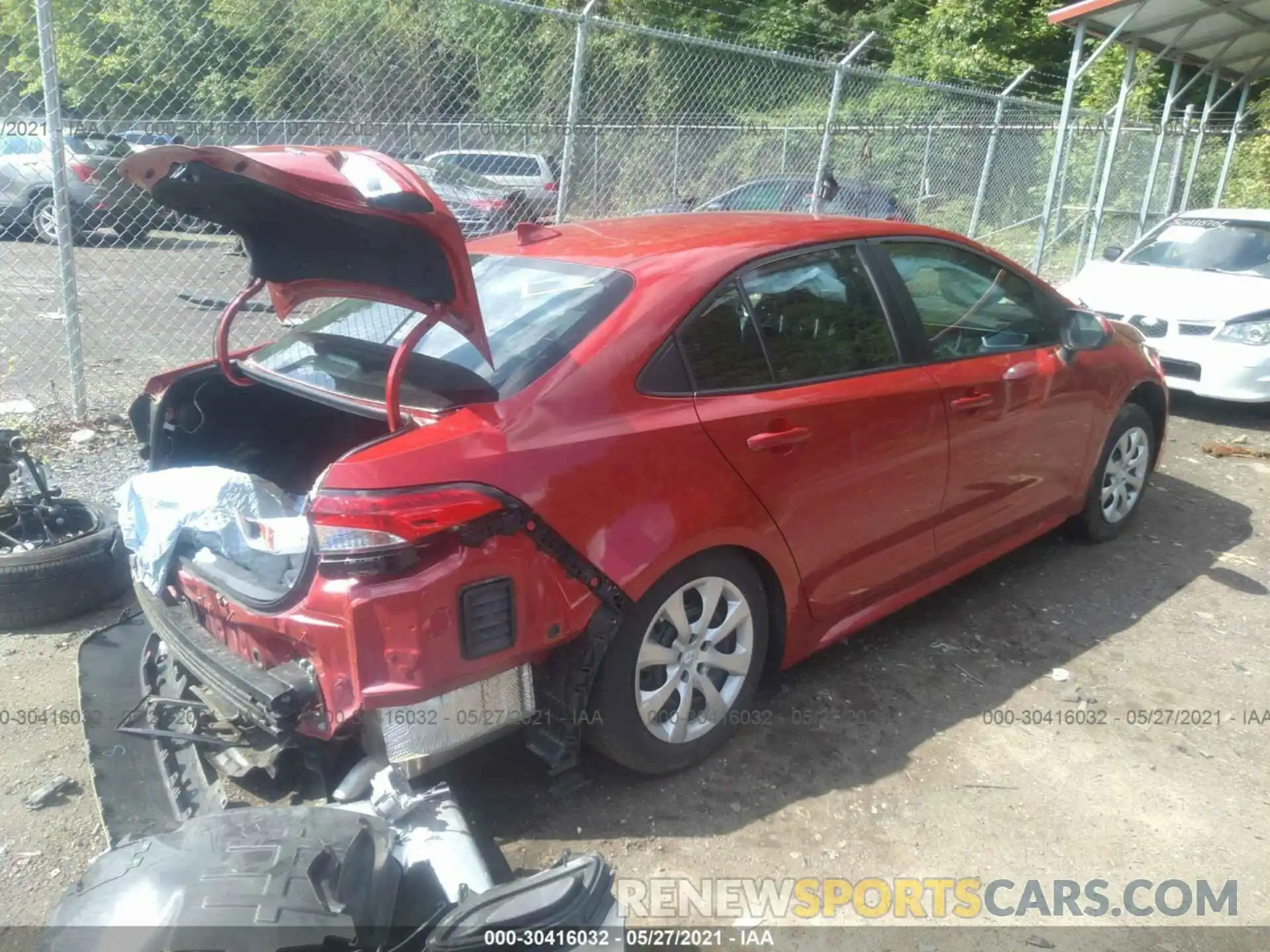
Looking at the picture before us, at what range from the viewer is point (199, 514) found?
9.43 feet

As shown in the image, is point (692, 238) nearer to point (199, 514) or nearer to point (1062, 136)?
point (199, 514)

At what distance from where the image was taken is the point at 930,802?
303cm

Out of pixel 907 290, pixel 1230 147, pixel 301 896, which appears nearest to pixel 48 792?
pixel 301 896

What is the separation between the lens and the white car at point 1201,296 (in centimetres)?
701

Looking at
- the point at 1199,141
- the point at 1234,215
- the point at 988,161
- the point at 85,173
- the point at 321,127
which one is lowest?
the point at 85,173

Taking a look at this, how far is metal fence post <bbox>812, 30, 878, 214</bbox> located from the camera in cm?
817

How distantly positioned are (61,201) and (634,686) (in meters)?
4.03

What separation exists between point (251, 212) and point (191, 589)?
3.62 feet

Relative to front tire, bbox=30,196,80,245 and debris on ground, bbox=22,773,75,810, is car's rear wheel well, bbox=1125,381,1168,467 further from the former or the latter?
front tire, bbox=30,196,80,245

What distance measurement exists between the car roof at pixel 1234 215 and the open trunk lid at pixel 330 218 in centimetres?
833

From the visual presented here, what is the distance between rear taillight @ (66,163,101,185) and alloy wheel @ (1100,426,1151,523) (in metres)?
5.63

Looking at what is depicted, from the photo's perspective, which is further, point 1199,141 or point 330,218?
point 1199,141

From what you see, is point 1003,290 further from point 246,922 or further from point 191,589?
point 246,922

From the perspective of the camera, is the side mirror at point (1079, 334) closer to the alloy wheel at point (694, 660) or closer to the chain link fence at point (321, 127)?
the alloy wheel at point (694, 660)
